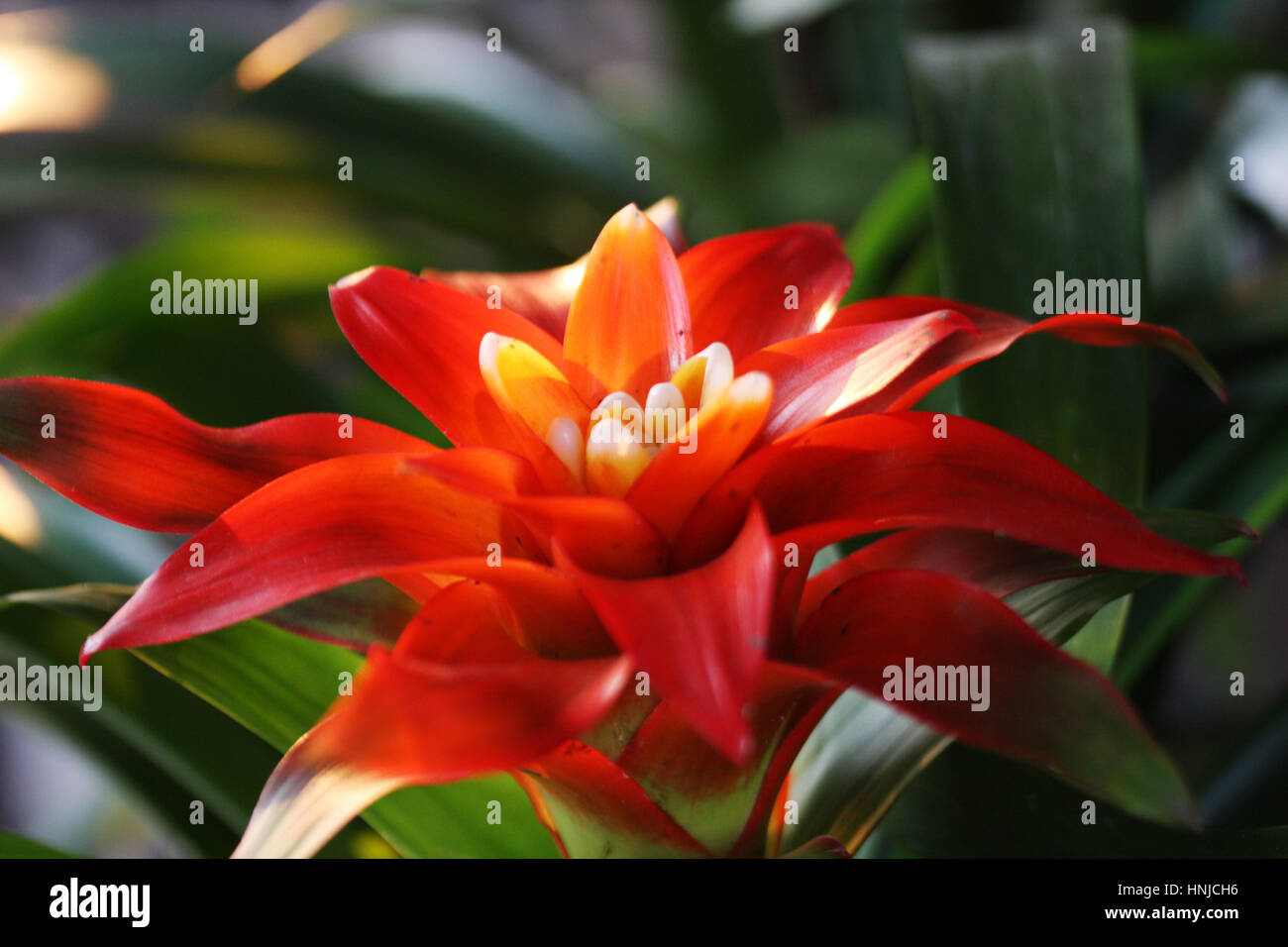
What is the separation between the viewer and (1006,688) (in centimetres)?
36

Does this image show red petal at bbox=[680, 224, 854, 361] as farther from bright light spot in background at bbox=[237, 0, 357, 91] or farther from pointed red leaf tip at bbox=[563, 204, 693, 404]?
bright light spot in background at bbox=[237, 0, 357, 91]

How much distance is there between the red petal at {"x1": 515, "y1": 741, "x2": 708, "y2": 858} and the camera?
16.4 inches

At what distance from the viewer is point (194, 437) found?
1.54 feet

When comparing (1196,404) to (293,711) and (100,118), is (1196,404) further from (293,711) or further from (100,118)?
(100,118)

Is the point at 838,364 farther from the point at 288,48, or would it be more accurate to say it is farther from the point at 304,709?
the point at 288,48

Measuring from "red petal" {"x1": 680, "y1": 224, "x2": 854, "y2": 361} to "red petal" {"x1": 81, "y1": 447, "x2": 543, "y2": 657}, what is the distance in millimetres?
178

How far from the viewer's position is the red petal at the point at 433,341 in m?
0.49

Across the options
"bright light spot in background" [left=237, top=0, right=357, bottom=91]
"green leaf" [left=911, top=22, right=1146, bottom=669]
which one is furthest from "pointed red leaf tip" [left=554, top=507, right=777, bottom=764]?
"bright light spot in background" [left=237, top=0, right=357, bottom=91]

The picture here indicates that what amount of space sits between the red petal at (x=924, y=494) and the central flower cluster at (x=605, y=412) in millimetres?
38

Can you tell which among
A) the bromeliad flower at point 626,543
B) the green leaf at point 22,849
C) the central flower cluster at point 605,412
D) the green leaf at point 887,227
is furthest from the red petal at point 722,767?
the green leaf at point 887,227

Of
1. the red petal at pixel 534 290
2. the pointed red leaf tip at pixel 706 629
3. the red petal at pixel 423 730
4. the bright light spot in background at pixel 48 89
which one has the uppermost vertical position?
the bright light spot in background at pixel 48 89

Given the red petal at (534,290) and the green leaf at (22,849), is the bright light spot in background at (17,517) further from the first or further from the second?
the red petal at (534,290)
